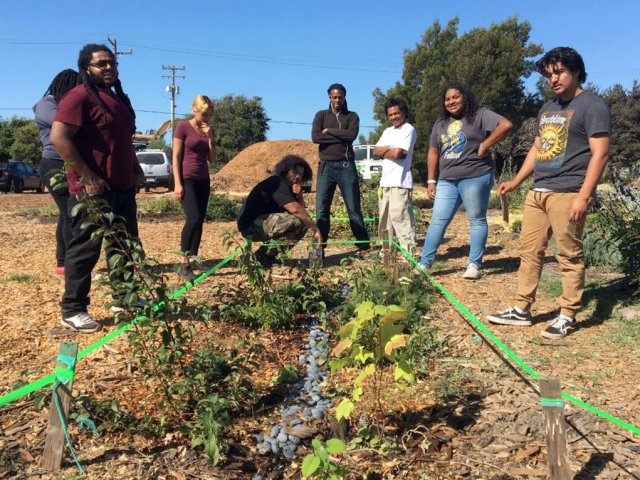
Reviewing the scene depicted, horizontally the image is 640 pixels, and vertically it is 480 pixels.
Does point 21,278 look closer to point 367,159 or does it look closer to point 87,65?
point 87,65

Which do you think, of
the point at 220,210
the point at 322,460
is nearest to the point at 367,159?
the point at 220,210

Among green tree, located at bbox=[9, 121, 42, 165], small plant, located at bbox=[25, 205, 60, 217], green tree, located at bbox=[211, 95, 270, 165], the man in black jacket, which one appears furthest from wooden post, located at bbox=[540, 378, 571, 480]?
green tree, located at bbox=[9, 121, 42, 165]

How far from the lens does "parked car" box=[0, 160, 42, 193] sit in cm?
2089

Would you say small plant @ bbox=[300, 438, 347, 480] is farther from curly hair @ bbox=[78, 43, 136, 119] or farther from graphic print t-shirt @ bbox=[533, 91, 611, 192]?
curly hair @ bbox=[78, 43, 136, 119]

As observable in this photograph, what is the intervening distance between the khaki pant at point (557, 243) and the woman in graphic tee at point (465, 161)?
46.0 inches

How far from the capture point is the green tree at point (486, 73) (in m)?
28.9

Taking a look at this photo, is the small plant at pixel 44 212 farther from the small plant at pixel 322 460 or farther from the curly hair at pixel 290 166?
the small plant at pixel 322 460

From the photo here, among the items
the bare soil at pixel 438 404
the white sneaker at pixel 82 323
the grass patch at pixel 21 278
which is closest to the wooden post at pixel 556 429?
the bare soil at pixel 438 404

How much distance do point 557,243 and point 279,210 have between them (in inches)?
108

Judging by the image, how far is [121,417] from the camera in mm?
2393

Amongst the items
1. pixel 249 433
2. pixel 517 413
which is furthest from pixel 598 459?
pixel 249 433

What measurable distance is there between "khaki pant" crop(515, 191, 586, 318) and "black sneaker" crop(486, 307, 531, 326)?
0.18ft

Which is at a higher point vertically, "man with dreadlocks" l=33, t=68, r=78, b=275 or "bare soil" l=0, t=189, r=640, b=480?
"man with dreadlocks" l=33, t=68, r=78, b=275

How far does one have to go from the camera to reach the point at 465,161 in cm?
486
